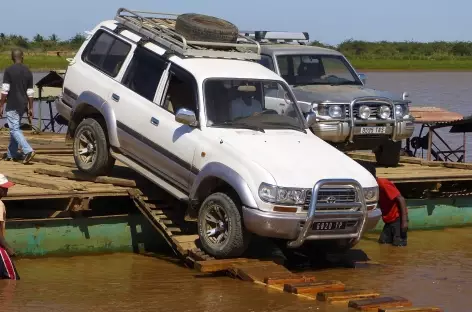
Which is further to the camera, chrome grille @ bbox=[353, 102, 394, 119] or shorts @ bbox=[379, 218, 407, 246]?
chrome grille @ bbox=[353, 102, 394, 119]

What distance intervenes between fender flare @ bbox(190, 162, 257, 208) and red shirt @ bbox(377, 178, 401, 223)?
287 centimetres

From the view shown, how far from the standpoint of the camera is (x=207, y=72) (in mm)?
11898

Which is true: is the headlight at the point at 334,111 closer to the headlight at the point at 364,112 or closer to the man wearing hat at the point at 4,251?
the headlight at the point at 364,112

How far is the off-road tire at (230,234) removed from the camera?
10797 mm

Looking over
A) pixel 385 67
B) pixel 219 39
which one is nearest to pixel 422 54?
pixel 385 67

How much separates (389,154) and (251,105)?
425 centimetres

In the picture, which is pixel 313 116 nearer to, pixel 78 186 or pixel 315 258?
pixel 315 258

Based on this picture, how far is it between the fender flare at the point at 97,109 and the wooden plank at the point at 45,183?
710 millimetres

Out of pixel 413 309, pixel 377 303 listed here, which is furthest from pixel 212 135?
pixel 413 309

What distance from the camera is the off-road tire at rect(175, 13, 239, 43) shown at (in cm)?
1259

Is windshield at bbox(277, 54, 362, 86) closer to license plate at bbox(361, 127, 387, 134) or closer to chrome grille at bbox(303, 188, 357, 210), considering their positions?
license plate at bbox(361, 127, 387, 134)

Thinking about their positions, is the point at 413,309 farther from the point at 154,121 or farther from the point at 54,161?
the point at 54,161

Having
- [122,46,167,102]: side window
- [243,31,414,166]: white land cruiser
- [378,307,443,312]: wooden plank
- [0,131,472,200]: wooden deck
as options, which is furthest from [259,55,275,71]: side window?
[378,307,443,312]: wooden plank

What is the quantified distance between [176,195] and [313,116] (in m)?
1.84
